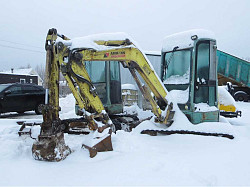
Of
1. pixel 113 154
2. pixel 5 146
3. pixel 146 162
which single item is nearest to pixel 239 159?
pixel 146 162

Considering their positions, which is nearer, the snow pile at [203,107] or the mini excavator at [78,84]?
the mini excavator at [78,84]

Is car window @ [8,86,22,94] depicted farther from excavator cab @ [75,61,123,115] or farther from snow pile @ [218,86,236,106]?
snow pile @ [218,86,236,106]

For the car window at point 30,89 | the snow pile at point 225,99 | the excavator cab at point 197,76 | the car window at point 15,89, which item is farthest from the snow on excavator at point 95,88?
the car window at point 30,89

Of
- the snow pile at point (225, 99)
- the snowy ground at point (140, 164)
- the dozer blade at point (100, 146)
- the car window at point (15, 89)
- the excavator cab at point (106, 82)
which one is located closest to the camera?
the snowy ground at point (140, 164)

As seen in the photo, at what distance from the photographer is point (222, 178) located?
2.49m

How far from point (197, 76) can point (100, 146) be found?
9.41 ft

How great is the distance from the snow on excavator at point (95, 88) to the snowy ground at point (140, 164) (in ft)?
0.79

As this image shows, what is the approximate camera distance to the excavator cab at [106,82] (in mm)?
5878

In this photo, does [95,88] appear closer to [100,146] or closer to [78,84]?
[78,84]

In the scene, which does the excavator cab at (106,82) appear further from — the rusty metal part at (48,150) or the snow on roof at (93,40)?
the rusty metal part at (48,150)

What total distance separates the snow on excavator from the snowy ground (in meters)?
0.24

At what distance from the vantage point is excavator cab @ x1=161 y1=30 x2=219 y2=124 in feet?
14.5

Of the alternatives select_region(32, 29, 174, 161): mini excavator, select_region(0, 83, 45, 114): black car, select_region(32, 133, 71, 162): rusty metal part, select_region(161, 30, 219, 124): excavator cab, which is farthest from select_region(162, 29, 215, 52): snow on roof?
select_region(0, 83, 45, 114): black car

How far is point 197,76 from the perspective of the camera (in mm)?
4543
